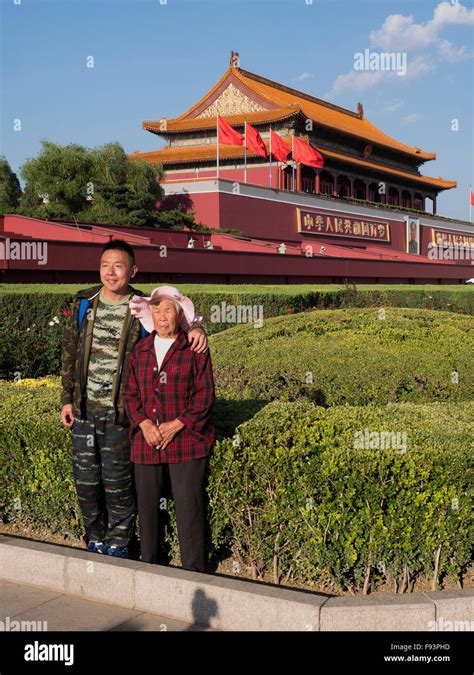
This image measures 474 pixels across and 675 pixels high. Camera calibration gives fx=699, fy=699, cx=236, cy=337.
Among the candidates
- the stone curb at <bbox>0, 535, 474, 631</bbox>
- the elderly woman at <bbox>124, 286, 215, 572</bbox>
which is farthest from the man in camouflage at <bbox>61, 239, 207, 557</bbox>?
the stone curb at <bbox>0, 535, 474, 631</bbox>

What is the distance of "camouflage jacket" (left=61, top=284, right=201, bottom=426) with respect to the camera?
11.2ft

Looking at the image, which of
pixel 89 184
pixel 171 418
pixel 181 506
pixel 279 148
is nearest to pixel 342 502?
pixel 181 506

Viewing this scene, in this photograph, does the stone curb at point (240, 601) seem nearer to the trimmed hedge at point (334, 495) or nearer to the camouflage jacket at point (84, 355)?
the trimmed hedge at point (334, 495)

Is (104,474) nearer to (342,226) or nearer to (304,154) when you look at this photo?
(304,154)

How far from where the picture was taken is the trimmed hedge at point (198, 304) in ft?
26.9

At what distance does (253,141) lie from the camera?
2803 cm

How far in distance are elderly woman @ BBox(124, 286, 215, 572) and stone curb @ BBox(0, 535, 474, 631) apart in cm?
23

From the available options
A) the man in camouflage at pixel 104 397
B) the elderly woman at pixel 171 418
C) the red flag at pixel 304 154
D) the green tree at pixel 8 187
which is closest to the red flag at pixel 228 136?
the red flag at pixel 304 154

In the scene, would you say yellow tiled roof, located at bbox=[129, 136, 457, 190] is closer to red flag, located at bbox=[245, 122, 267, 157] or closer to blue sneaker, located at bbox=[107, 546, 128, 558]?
red flag, located at bbox=[245, 122, 267, 157]

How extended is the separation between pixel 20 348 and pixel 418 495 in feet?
20.1

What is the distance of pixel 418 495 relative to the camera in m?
3.18

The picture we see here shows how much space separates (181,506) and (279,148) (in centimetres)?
2770
